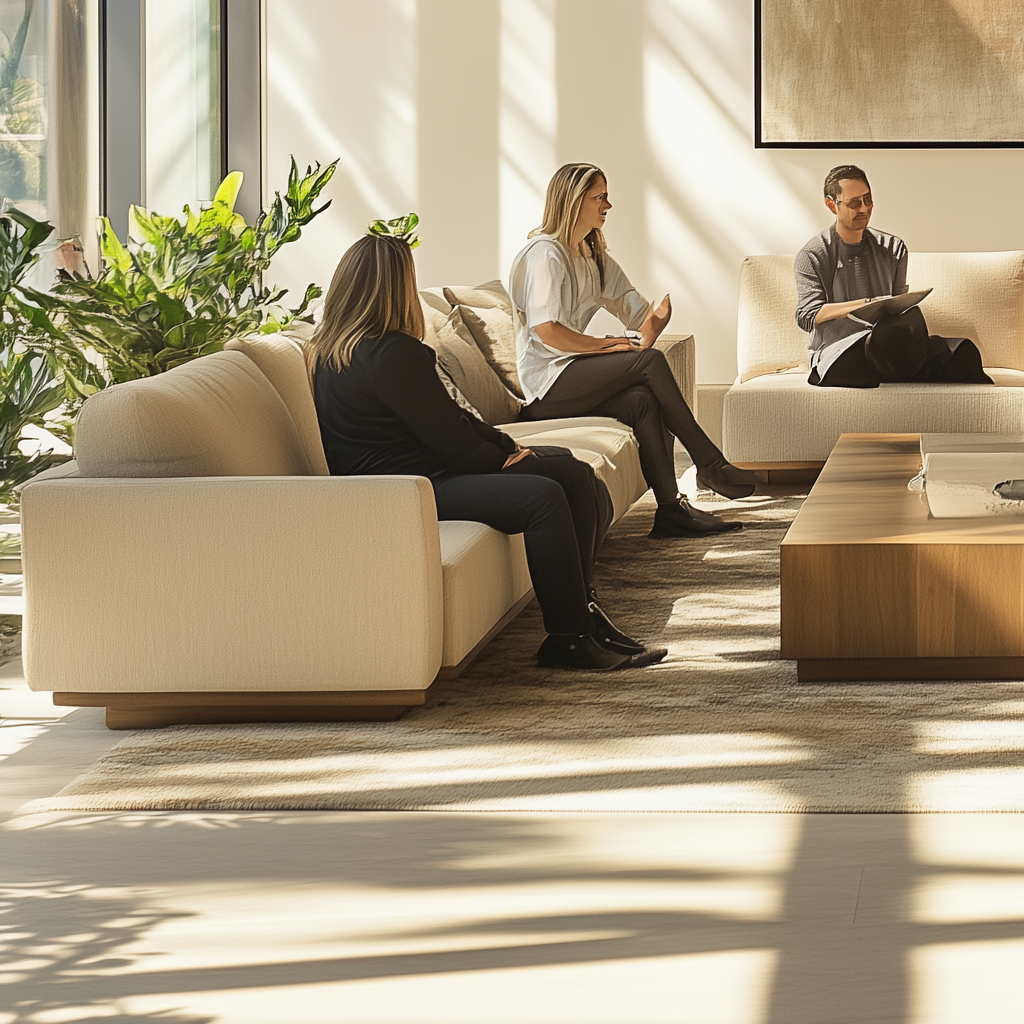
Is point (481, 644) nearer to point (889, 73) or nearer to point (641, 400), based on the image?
point (641, 400)

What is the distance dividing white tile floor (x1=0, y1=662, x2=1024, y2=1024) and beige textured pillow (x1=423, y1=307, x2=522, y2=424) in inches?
106

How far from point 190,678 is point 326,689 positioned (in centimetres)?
26

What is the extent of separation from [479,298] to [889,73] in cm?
251

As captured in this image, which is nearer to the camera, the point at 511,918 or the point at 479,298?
the point at 511,918

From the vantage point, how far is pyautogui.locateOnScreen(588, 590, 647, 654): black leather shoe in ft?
11.7

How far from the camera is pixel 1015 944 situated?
203cm

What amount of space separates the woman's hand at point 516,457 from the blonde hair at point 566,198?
178 cm

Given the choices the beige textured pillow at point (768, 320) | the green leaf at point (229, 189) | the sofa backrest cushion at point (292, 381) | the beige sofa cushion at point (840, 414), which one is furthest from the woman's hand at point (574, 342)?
the sofa backrest cushion at point (292, 381)

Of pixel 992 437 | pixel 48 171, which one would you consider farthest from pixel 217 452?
pixel 992 437

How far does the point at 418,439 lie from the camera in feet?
11.6

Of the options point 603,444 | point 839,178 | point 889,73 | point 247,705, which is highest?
point 889,73

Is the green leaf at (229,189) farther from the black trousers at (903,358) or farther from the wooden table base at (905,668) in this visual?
the wooden table base at (905,668)

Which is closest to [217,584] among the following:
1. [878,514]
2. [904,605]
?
[904,605]

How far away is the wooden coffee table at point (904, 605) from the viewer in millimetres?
3275
